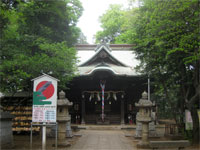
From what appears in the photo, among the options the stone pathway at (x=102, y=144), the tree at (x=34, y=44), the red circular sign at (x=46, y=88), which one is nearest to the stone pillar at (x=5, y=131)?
the tree at (x=34, y=44)

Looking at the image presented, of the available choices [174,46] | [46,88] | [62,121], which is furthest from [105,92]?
[46,88]

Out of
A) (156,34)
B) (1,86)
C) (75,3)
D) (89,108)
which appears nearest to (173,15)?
(156,34)

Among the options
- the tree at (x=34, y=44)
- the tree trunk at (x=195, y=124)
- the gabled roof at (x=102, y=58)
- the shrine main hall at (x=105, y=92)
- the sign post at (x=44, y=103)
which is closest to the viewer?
the sign post at (x=44, y=103)

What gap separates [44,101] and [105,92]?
11276 millimetres

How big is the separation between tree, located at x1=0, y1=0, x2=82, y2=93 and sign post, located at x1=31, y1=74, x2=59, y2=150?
2.05 meters

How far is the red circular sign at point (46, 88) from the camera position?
25.1ft

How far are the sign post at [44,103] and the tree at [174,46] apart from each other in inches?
217

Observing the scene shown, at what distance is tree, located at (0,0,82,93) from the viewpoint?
381 inches

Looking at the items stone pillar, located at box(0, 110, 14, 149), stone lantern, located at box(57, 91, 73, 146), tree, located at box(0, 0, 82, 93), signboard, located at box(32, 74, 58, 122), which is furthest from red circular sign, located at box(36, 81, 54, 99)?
stone pillar, located at box(0, 110, 14, 149)

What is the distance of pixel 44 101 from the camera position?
7578 millimetres

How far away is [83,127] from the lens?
17.4 meters

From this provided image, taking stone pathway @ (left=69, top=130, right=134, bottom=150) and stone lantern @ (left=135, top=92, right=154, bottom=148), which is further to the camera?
stone lantern @ (left=135, top=92, right=154, bottom=148)

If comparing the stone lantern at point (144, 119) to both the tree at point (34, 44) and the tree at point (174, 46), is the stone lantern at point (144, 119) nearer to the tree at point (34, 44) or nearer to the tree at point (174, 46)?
the tree at point (174, 46)

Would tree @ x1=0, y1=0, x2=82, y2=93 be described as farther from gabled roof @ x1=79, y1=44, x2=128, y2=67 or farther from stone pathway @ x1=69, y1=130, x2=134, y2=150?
stone pathway @ x1=69, y1=130, x2=134, y2=150
